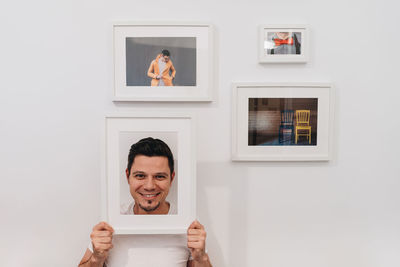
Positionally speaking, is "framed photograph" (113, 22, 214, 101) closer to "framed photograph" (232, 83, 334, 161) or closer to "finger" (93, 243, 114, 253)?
"framed photograph" (232, 83, 334, 161)

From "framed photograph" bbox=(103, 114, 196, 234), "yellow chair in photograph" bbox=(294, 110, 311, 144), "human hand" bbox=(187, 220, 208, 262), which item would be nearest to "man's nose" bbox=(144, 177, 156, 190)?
"framed photograph" bbox=(103, 114, 196, 234)

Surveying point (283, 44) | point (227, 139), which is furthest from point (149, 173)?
point (283, 44)

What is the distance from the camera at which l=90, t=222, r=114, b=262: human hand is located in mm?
1027

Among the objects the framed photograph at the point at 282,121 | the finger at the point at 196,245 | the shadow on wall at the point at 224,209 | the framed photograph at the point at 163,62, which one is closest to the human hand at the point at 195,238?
the finger at the point at 196,245

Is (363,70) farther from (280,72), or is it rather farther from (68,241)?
(68,241)

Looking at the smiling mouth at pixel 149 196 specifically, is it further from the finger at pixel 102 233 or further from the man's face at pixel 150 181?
the finger at pixel 102 233

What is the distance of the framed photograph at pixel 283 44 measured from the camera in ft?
3.96

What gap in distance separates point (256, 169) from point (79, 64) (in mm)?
822

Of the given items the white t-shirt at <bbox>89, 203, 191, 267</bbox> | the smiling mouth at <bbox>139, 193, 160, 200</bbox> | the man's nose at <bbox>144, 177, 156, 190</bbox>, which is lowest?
the white t-shirt at <bbox>89, 203, 191, 267</bbox>

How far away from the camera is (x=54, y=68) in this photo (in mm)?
1217

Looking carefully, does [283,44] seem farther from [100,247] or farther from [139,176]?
[100,247]

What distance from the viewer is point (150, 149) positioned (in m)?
1.03

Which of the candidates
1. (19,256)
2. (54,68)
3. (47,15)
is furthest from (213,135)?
(19,256)

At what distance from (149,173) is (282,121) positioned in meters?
0.57
